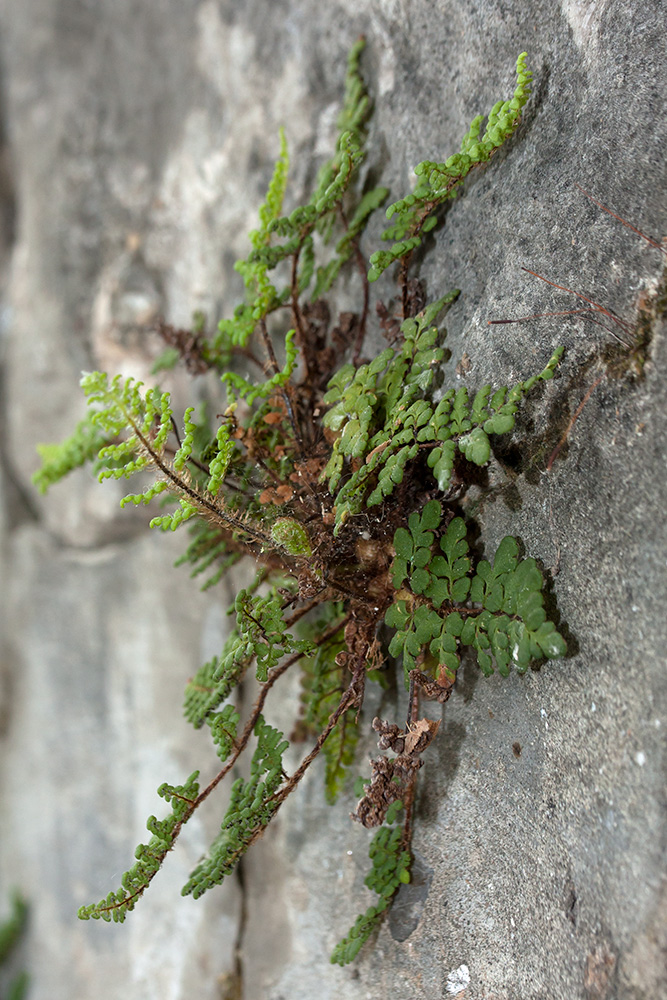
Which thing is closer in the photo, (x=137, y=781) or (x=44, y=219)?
(x=137, y=781)

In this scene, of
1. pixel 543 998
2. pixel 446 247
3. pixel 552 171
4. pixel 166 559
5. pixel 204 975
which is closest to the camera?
pixel 543 998

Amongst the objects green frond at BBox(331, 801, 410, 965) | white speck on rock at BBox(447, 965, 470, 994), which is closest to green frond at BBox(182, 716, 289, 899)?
green frond at BBox(331, 801, 410, 965)

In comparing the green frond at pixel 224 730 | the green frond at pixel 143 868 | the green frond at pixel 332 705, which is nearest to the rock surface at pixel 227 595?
the green frond at pixel 332 705

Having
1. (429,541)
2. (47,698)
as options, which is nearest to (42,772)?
(47,698)

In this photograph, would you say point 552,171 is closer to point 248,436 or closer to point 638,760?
point 248,436

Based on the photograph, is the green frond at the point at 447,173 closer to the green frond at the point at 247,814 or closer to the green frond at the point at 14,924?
the green frond at the point at 247,814

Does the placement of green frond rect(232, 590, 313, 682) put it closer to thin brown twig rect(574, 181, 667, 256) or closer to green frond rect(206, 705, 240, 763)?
green frond rect(206, 705, 240, 763)

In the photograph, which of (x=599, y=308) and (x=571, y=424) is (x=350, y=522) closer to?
(x=571, y=424)
